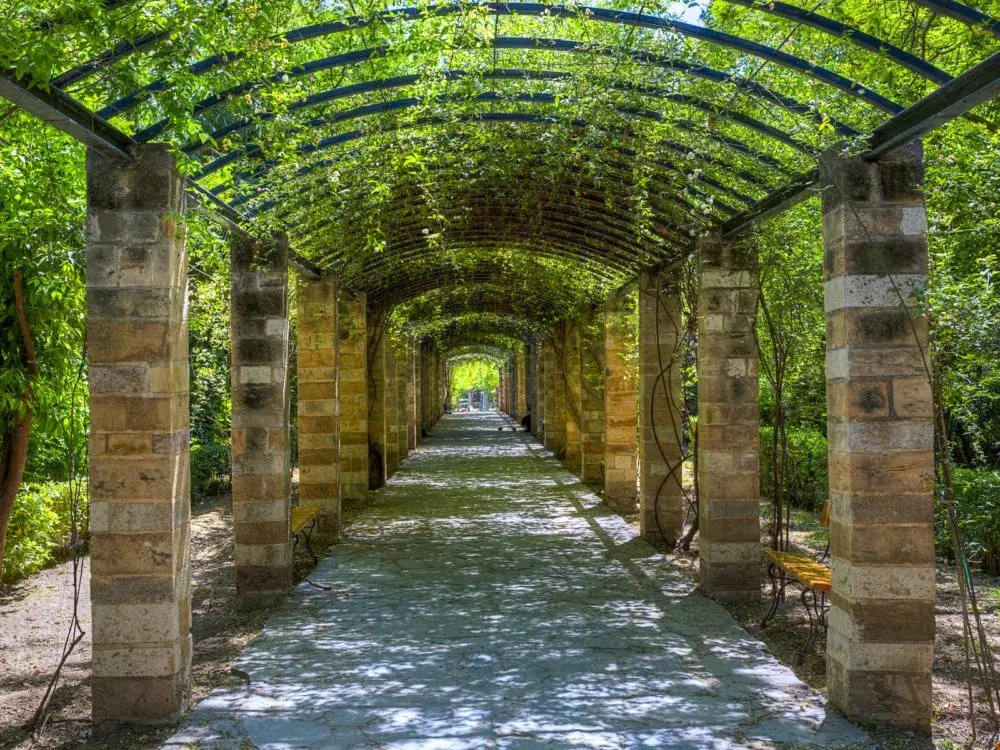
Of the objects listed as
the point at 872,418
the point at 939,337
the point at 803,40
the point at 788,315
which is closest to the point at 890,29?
the point at 803,40

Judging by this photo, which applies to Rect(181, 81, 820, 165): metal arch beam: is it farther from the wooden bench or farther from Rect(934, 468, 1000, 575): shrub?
Rect(934, 468, 1000, 575): shrub

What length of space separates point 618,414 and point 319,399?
448 centimetres

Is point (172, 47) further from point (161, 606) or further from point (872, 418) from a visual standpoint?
point (872, 418)

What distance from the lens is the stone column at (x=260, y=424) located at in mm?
7023

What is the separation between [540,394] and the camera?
2409cm

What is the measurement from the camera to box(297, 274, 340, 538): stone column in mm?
9484

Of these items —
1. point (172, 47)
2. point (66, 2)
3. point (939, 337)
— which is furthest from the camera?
point (939, 337)

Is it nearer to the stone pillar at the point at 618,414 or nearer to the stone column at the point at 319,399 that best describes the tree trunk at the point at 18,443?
the stone column at the point at 319,399

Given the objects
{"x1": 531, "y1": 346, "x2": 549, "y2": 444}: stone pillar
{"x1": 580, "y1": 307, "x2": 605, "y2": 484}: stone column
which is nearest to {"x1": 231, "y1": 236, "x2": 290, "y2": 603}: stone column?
{"x1": 580, "y1": 307, "x2": 605, "y2": 484}: stone column

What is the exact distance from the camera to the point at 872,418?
4.35 m

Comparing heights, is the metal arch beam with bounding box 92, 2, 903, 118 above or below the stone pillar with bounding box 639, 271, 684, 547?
above

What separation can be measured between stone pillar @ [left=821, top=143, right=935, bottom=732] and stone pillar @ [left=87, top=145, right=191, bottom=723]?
10.9 feet

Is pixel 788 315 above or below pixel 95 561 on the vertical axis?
above

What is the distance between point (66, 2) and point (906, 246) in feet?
12.7
